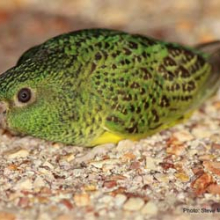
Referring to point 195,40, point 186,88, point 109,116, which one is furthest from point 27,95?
point 195,40

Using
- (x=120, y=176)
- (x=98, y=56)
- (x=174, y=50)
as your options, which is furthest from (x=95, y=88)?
(x=174, y=50)

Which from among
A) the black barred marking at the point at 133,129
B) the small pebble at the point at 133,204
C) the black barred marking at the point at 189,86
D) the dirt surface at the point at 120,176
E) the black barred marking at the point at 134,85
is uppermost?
the black barred marking at the point at 189,86

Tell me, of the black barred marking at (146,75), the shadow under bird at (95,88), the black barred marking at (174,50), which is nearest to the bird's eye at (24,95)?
the shadow under bird at (95,88)

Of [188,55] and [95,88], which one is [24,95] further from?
[188,55]

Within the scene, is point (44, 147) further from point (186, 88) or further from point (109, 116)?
point (186, 88)

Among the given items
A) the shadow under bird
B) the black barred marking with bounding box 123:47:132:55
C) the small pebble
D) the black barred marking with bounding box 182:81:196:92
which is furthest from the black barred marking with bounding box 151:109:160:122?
the small pebble

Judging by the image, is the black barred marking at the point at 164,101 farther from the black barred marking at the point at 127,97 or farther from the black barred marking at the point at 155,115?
the black barred marking at the point at 127,97

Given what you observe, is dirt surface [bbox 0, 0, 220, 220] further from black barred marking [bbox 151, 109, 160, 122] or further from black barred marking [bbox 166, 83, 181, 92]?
black barred marking [bbox 166, 83, 181, 92]
